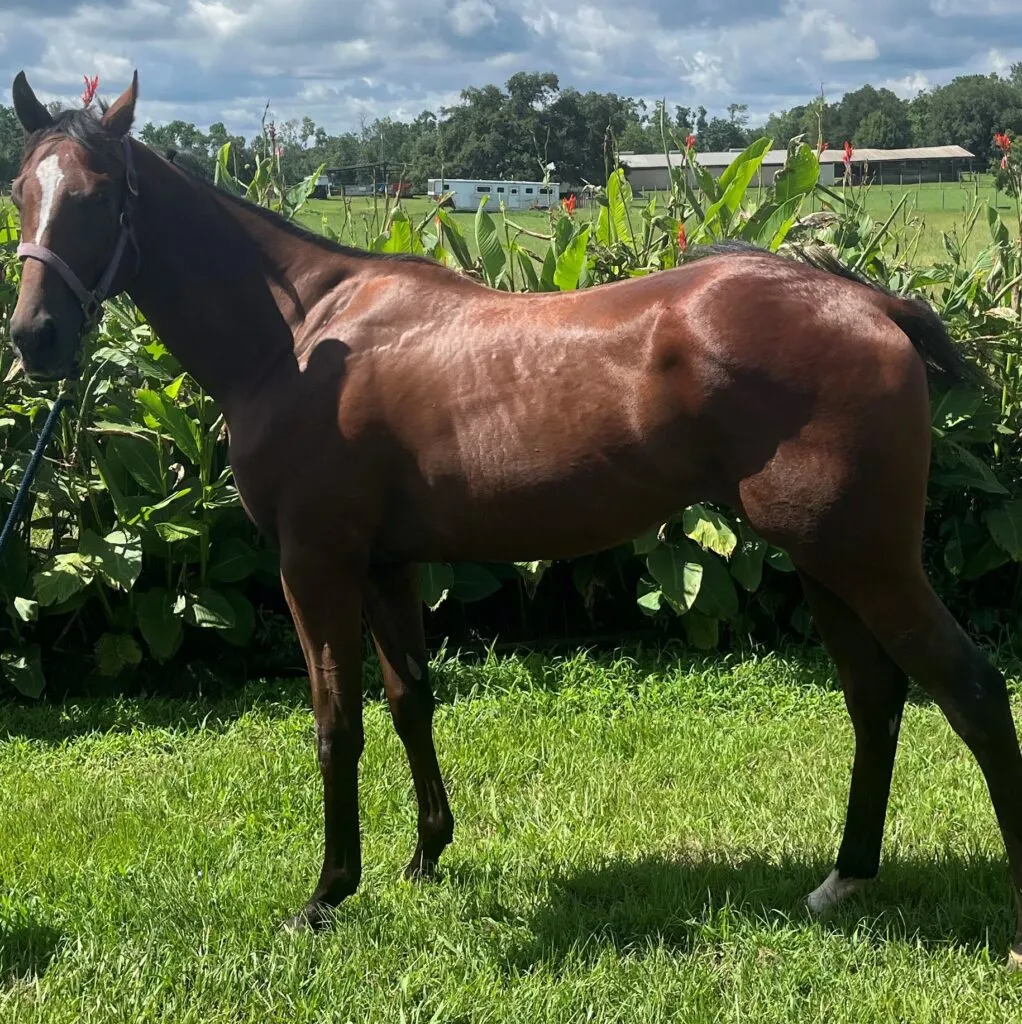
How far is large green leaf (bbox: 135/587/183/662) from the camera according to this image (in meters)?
4.80

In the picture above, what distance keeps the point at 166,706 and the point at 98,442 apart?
4.53 ft

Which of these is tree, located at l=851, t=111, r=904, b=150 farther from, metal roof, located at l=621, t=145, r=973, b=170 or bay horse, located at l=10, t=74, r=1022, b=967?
bay horse, located at l=10, t=74, r=1022, b=967

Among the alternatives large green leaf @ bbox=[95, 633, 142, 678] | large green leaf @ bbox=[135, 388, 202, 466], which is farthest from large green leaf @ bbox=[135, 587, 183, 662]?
large green leaf @ bbox=[135, 388, 202, 466]

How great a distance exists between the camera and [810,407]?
2426 millimetres

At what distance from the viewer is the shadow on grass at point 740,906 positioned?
2832mm

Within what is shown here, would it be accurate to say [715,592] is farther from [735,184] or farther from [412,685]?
[412,685]

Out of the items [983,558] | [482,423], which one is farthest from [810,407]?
[983,558]

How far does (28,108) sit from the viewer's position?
2.76m

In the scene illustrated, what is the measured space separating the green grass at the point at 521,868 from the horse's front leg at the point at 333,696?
118 mm

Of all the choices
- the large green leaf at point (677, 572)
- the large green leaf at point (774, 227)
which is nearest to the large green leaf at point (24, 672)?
the large green leaf at point (677, 572)

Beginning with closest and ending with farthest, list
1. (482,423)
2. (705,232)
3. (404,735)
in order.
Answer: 1. (482,423)
2. (404,735)
3. (705,232)

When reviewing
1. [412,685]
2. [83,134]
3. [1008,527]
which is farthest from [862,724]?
[83,134]

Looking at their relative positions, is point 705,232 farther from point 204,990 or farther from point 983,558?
point 204,990

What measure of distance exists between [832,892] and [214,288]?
100.0 inches
